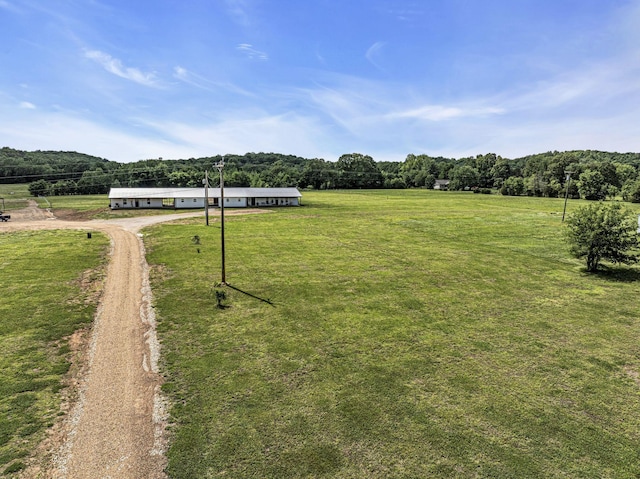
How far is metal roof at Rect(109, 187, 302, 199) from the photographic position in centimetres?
6681

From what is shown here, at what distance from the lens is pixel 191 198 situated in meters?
70.1

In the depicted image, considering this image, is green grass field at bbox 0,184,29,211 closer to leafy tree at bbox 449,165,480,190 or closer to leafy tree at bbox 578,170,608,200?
leafy tree at bbox 449,165,480,190

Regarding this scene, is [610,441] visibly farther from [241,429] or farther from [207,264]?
[207,264]

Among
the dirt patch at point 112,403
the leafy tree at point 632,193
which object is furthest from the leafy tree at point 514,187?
the dirt patch at point 112,403

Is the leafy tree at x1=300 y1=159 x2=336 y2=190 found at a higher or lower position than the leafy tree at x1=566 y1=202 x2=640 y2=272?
higher

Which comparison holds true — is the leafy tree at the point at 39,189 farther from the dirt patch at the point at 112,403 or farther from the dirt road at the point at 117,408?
the dirt road at the point at 117,408

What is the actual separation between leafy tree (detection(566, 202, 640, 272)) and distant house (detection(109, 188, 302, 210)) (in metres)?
56.2

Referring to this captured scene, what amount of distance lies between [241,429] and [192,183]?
105 meters

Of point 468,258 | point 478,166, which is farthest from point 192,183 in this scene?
point 478,166

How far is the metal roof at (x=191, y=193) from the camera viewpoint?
66812 mm

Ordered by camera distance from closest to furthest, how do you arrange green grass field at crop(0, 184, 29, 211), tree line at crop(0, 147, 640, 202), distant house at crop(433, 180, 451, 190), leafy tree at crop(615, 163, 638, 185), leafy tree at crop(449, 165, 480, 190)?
green grass field at crop(0, 184, 29, 211) < tree line at crop(0, 147, 640, 202) < leafy tree at crop(615, 163, 638, 185) < leafy tree at crop(449, 165, 480, 190) < distant house at crop(433, 180, 451, 190)

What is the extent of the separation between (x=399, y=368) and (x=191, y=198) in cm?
6389

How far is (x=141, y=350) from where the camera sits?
15.5 m

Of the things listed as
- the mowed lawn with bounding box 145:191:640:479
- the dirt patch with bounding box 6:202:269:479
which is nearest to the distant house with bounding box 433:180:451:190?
the mowed lawn with bounding box 145:191:640:479
